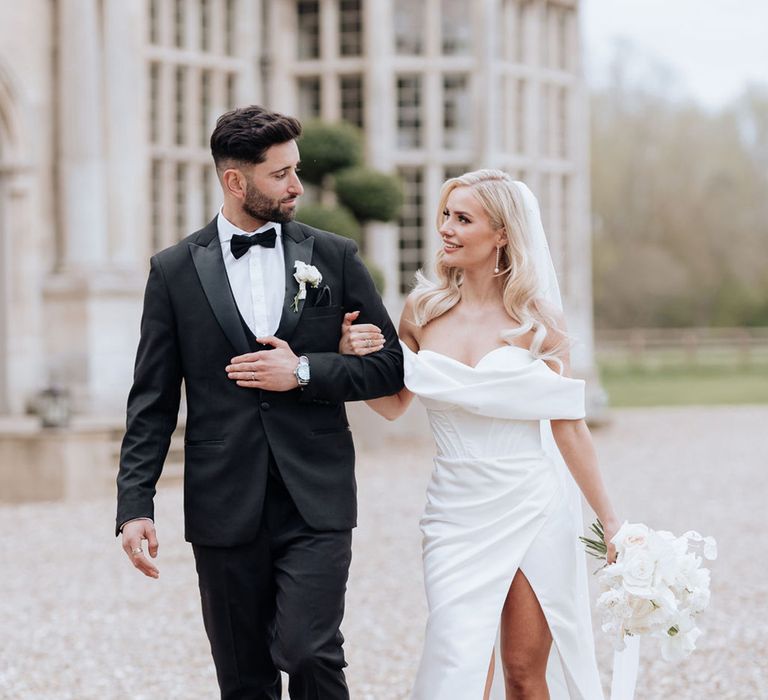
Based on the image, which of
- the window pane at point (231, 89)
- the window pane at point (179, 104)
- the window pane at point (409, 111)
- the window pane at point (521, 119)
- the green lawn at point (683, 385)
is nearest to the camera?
the window pane at point (179, 104)

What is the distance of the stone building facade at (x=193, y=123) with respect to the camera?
13.1 metres

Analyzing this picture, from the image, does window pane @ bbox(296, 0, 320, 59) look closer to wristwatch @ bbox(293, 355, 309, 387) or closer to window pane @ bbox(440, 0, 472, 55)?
window pane @ bbox(440, 0, 472, 55)

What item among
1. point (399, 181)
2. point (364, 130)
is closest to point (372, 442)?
point (399, 181)

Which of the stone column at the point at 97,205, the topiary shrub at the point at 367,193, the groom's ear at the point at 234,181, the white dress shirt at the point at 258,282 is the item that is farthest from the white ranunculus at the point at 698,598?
the topiary shrub at the point at 367,193

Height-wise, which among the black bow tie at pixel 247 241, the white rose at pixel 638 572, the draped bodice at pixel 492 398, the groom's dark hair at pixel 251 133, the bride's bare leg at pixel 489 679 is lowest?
the bride's bare leg at pixel 489 679

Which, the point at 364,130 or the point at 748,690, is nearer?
the point at 748,690

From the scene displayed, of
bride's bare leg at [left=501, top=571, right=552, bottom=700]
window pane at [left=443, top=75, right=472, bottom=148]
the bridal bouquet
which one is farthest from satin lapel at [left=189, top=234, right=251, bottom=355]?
window pane at [left=443, top=75, right=472, bottom=148]

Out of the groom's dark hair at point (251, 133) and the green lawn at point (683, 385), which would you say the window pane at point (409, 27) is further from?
the groom's dark hair at point (251, 133)

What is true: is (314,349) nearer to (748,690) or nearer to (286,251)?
(286,251)

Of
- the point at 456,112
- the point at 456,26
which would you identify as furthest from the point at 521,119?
the point at 456,26

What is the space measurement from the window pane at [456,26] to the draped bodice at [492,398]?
13003mm

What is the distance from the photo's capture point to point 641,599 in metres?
3.19

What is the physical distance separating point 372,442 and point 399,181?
284 centimetres

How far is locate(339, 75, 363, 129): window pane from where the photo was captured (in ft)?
52.4
